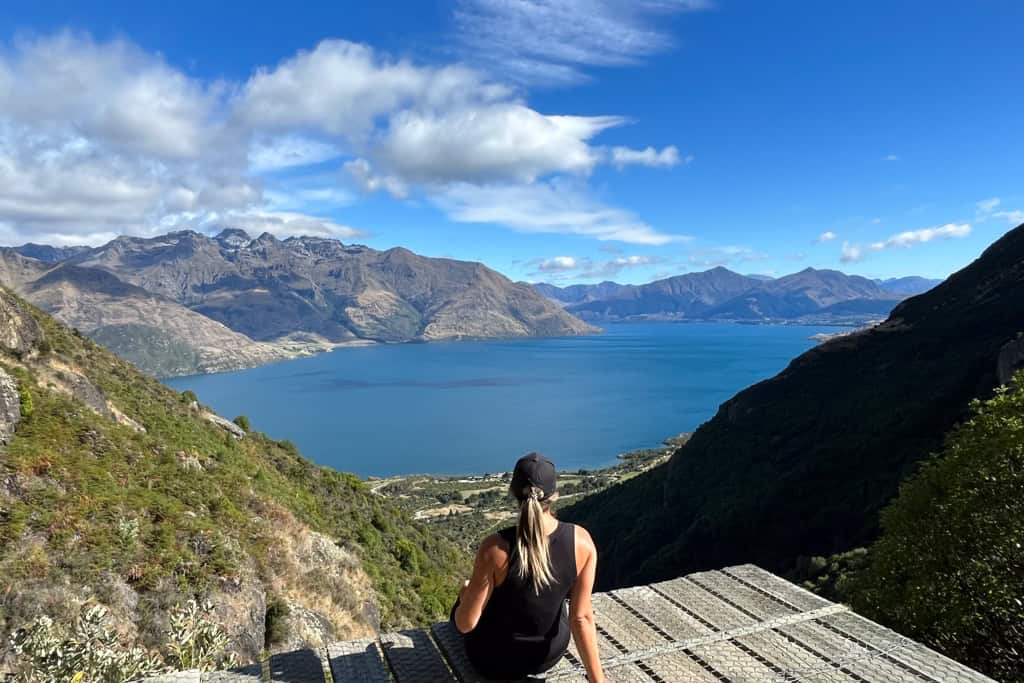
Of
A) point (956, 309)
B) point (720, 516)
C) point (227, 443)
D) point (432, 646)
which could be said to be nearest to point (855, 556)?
point (720, 516)

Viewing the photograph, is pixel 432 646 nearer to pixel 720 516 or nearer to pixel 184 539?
pixel 184 539

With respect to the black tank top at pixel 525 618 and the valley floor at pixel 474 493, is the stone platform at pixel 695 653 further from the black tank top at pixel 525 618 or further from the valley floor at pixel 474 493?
the valley floor at pixel 474 493

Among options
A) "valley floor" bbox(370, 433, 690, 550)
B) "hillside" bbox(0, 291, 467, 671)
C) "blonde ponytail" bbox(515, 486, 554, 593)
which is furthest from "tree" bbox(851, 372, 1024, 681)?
"valley floor" bbox(370, 433, 690, 550)

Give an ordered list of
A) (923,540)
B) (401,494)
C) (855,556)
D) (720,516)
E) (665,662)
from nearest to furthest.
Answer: (665,662) < (923,540) < (855,556) < (720,516) < (401,494)

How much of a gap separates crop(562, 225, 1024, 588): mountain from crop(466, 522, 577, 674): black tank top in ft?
132

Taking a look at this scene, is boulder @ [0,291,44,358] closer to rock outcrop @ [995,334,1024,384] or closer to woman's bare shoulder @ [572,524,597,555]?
woman's bare shoulder @ [572,524,597,555]

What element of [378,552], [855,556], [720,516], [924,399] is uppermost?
[924,399]

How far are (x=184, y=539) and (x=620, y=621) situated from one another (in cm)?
1268

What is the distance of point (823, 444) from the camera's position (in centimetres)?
5728

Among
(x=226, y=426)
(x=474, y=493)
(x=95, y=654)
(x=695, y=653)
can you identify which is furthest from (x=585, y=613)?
(x=474, y=493)

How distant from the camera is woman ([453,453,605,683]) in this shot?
363 centimetres

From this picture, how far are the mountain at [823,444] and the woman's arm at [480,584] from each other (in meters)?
40.6

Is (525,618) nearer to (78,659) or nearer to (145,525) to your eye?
(78,659)

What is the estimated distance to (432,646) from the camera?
4.55 m
